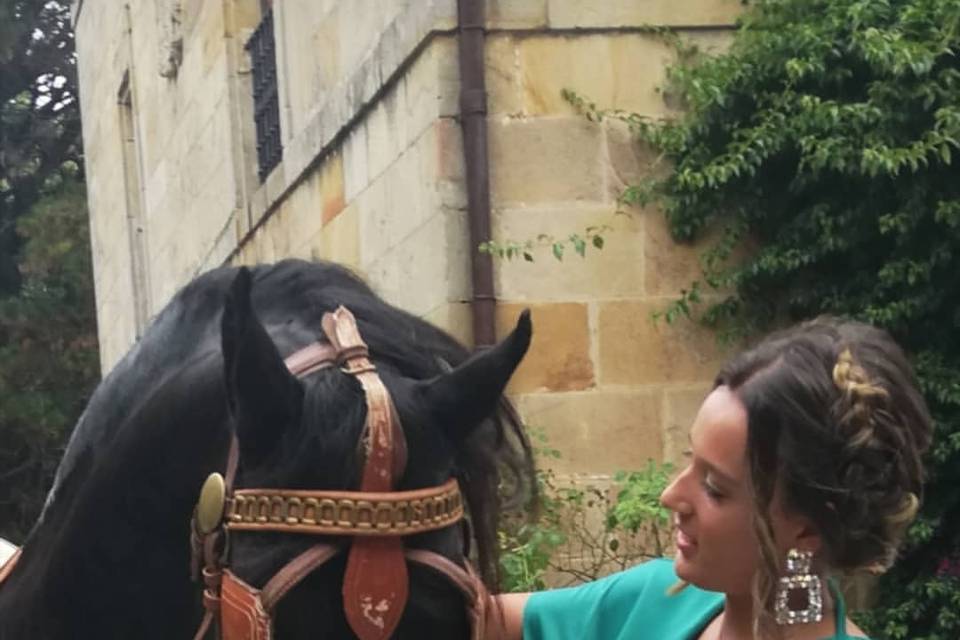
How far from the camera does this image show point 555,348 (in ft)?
15.3

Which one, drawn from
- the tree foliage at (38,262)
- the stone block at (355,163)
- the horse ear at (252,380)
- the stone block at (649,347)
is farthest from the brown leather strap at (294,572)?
the tree foliage at (38,262)

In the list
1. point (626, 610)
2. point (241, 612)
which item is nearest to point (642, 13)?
point (626, 610)

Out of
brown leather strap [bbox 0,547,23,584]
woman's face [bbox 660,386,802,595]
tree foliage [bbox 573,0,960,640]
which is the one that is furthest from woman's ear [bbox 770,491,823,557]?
tree foliage [bbox 573,0,960,640]

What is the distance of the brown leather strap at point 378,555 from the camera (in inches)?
57.7

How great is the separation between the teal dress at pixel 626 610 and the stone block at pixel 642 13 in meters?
3.03

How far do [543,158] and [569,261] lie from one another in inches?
15.0

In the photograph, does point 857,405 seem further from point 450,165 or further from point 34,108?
point 34,108

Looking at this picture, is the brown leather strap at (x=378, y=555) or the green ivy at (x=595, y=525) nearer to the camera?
the brown leather strap at (x=378, y=555)

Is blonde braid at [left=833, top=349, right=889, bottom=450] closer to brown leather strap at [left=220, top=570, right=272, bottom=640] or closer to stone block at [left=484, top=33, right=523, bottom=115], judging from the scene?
brown leather strap at [left=220, top=570, right=272, bottom=640]

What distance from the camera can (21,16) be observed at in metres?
19.2

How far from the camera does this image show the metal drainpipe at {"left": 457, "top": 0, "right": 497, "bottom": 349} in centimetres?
461

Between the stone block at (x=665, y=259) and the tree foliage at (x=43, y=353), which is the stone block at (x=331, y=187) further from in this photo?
the tree foliage at (x=43, y=353)

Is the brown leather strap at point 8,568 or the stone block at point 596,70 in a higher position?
the stone block at point 596,70

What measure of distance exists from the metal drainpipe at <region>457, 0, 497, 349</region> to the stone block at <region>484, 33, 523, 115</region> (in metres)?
0.04
